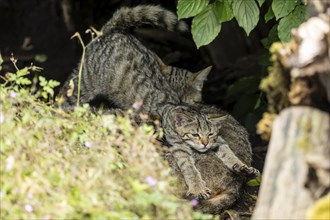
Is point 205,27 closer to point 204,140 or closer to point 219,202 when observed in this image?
point 204,140

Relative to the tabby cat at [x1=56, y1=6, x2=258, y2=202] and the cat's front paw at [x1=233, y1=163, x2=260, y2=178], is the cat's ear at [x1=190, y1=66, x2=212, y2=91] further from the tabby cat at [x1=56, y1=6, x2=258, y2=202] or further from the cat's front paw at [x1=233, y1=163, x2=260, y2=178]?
the cat's front paw at [x1=233, y1=163, x2=260, y2=178]

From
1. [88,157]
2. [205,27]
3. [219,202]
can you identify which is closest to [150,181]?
[88,157]

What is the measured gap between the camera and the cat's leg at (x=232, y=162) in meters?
6.15

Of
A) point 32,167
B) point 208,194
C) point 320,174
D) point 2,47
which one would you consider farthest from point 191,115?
point 2,47

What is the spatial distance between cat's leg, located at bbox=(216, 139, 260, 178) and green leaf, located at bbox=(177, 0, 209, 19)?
1.30 m

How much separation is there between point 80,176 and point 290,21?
215cm

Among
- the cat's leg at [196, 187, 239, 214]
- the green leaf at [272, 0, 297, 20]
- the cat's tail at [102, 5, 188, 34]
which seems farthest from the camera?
the cat's tail at [102, 5, 188, 34]

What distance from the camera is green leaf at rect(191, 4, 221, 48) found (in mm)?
5492

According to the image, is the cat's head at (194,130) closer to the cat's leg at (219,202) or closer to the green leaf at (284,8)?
the cat's leg at (219,202)

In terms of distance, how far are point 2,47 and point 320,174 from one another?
754 centimetres

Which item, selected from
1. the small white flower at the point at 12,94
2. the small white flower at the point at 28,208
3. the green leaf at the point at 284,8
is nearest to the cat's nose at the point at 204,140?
the green leaf at the point at 284,8

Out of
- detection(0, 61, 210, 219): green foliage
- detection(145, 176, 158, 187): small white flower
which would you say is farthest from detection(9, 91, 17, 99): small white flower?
detection(145, 176, 158, 187): small white flower

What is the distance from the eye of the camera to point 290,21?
5.38 meters

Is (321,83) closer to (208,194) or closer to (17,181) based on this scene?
(17,181)
